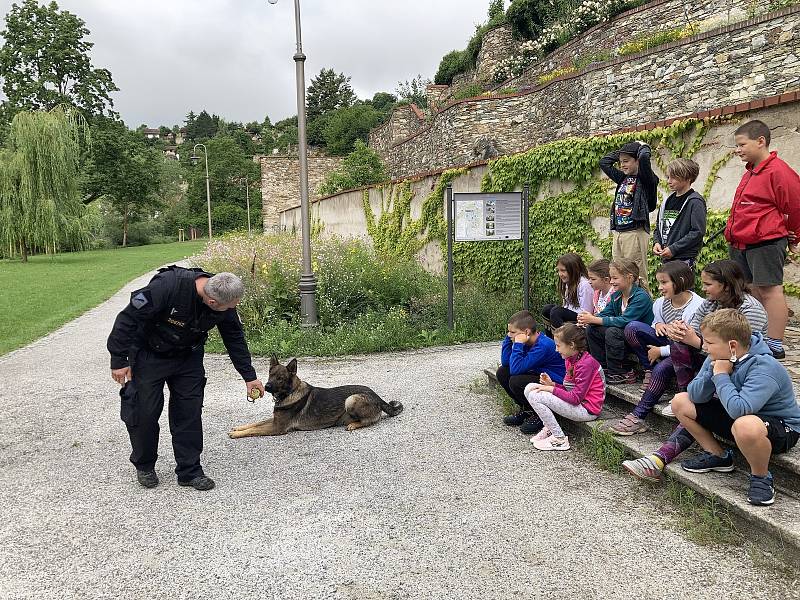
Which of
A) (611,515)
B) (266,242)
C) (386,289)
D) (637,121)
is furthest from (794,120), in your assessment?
(266,242)

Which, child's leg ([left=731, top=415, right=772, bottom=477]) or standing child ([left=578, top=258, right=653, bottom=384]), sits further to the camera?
standing child ([left=578, top=258, right=653, bottom=384])

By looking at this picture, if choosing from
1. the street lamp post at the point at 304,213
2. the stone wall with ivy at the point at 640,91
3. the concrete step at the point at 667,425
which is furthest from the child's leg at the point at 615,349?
the stone wall with ivy at the point at 640,91

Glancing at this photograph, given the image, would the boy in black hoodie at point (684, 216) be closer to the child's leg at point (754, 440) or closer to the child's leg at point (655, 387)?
the child's leg at point (655, 387)

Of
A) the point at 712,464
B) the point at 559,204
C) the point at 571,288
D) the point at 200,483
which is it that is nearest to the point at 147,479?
the point at 200,483

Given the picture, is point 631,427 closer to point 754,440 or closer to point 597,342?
point 597,342

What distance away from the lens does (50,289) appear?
71.8 ft

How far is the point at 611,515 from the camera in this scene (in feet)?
13.2

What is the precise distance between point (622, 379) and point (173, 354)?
155 inches

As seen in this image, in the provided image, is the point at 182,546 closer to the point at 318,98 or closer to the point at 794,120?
the point at 794,120

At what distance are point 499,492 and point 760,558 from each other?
166 centimetres

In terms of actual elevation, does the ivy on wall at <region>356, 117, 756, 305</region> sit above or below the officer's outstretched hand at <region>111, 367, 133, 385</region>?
above

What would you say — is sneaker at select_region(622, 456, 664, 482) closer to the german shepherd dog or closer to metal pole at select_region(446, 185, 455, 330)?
the german shepherd dog

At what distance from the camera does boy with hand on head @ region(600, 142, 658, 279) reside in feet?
21.8

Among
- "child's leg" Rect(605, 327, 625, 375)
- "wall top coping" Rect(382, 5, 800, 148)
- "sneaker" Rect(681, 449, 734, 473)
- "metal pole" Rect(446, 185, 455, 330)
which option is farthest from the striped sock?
"wall top coping" Rect(382, 5, 800, 148)
